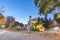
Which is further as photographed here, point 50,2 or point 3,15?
point 3,15

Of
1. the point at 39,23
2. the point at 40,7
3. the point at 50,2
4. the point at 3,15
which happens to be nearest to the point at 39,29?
the point at 39,23

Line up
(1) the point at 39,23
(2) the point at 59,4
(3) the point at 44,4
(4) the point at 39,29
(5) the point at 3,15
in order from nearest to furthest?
1. (2) the point at 59,4
2. (3) the point at 44,4
3. (4) the point at 39,29
4. (1) the point at 39,23
5. (5) the point at 3,15

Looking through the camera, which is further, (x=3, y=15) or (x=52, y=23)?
(x=3, y=15)

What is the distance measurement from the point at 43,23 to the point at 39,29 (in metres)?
3.17

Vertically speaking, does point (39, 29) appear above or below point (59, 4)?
below

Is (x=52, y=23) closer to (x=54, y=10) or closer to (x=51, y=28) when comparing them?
(x=51, y=28)

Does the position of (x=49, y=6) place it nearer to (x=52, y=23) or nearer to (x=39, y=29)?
(x=39, y=29)

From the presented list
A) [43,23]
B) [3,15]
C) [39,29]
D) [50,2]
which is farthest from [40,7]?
[3,15]

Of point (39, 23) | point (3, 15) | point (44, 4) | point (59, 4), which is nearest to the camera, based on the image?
point (59, 4)

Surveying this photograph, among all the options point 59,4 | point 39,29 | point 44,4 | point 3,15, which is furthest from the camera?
point 3,15

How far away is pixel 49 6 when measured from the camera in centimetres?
2606

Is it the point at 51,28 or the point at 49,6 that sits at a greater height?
the point at 49,6

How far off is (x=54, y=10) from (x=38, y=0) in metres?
2.34

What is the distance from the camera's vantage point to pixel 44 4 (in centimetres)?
2667
